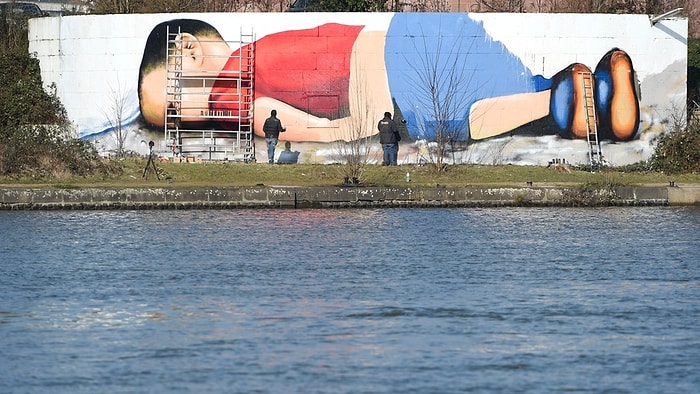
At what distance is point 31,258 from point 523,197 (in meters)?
12.4

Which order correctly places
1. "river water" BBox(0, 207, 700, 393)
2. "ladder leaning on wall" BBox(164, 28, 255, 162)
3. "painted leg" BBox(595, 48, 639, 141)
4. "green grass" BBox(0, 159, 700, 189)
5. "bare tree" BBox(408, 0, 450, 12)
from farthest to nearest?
"bare tree" BBox(408, 0, 450, 12) → "painted leg" BBox(595, 48, 639, 141) → "ladder leaning on wall" BBox(164, 28, 255, 162) → "green grass" BBox(0, 159, 700, 189) → "river water" BBox(0, 207, 700, 393)

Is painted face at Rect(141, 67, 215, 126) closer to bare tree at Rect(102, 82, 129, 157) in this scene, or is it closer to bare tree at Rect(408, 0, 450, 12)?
bare tree at Rect(102, 82, 129, 157)

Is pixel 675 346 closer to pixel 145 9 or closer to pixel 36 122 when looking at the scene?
pixel 36 122

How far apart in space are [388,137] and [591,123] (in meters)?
5.33

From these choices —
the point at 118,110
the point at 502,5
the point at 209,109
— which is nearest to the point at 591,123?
the point at 209,109

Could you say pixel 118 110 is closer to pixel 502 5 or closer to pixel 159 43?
pixel 159 43

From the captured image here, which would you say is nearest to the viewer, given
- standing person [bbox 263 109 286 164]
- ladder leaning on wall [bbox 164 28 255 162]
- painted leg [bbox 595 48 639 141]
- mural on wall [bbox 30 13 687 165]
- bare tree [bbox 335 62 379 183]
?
standing person [bbox 263 109 286 164]

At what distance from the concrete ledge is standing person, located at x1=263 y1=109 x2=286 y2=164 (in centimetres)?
584

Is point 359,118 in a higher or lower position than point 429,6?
lower

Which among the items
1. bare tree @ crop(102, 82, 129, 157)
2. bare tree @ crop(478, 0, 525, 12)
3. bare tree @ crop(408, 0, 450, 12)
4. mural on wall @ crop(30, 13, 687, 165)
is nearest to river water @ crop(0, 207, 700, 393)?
mural on wall @ crop(30, 13, 687, 165)

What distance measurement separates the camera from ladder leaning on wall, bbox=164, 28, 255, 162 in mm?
36375

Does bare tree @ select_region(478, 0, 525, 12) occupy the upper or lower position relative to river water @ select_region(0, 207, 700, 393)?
upper

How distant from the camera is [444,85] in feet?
118

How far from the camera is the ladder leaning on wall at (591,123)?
3641 cm
